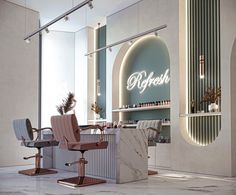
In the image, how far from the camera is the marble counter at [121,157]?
5434 mm

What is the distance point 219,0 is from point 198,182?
349cm

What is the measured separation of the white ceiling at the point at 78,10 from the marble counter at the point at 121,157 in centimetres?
396

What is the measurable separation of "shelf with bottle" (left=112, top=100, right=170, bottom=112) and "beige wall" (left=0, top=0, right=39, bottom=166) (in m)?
2.29

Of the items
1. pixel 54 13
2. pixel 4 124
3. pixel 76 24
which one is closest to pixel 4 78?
pixel 4 124

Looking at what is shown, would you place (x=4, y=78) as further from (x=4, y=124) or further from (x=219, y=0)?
(x=219, y=0)

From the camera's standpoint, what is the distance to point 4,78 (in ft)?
27.0

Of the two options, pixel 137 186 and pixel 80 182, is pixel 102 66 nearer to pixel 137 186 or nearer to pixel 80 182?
pixel 80 182

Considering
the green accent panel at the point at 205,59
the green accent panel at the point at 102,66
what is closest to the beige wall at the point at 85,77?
the green accent panel at the point at 102,66

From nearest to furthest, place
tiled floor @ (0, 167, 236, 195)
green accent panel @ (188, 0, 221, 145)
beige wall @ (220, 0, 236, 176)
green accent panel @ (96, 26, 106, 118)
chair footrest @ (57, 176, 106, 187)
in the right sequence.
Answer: tiled floor @ (0, 167, 236, 195) → chair footrest @ (57, 176, 106, 187) → beige wall @ (220, 0, 236, 176) → green accent panel @ (188, 0, 221, 145) → green accent panel @ (96, 26, 106, 118)

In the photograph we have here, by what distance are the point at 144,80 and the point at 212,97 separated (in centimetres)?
251

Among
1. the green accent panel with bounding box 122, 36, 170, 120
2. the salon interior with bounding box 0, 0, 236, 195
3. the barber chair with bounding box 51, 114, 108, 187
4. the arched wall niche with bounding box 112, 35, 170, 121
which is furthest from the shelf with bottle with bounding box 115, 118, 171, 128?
the barber chair with bounding box 51, 114, 108, 187

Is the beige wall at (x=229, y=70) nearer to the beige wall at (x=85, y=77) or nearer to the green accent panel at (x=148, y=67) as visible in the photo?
the green accent panel at (x=148, y=67)

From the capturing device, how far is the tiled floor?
4652mm

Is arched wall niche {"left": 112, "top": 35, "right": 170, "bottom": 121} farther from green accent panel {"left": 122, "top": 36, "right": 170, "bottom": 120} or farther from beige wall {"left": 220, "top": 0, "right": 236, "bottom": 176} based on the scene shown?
beige wall {"left": 220, "top": 0, "right": 236, "bottom": 176}
